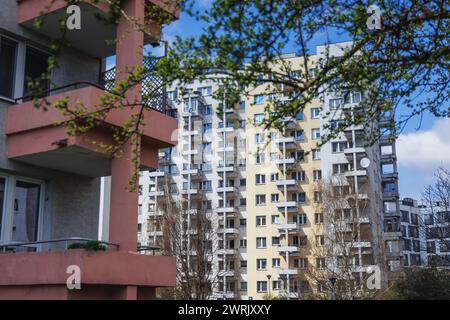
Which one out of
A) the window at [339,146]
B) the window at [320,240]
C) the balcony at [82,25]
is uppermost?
the window at [339,146]

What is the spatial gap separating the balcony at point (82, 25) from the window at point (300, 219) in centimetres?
5240

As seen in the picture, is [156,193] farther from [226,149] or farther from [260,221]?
[260,221]

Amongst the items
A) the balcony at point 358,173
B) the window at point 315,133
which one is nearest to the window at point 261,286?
the balcony at point 358,173

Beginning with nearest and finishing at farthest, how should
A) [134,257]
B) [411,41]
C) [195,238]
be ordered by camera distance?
[411,41] < [134,257] < [195,238]

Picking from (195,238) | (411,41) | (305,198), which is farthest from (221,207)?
(411,41)

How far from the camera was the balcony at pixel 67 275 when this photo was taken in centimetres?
1123

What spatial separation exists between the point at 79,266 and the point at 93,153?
2909 millimetres

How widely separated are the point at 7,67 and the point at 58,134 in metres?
2.31

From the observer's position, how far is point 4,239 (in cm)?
1288

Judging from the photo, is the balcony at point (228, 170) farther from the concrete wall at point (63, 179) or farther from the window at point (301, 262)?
the concrete wall at point (63, 179)

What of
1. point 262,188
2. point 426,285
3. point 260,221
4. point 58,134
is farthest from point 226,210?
point 58,134

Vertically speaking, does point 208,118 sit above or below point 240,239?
above

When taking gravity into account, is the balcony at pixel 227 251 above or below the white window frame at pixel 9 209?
above
